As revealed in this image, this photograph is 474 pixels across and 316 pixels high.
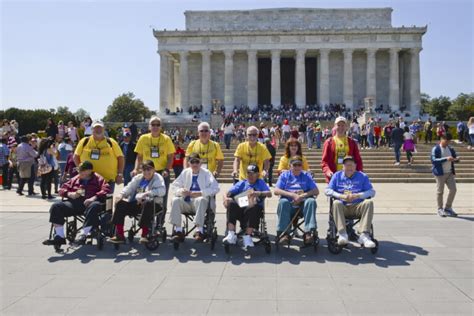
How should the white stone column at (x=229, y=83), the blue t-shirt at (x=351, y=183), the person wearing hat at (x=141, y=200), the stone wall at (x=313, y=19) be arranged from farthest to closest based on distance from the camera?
1. the stone wall at (x=313, y=19)
2. the white stone column at (x=229, y=83)
3. the blue t-shirt at (x=351, y=183)
4. the person wearing hat at (x=141, y=200)

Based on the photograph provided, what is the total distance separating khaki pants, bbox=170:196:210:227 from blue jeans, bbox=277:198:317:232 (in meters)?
1.39

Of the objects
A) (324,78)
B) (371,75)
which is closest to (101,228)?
(324,78)

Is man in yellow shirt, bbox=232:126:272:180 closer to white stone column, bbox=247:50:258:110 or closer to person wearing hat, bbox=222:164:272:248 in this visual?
person wearing hat, bbox=222:164:272:248

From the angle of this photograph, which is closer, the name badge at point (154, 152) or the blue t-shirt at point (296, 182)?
the blue t-shirt at point (296, 182)

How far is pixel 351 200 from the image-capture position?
26.7ft

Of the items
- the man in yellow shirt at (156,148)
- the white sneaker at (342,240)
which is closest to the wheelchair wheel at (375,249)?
the white sneaker at (342,240)

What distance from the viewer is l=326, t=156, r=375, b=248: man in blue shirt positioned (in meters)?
7.88

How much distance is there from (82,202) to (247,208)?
311 cm

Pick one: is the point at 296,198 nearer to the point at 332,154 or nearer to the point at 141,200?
the point at 332,154

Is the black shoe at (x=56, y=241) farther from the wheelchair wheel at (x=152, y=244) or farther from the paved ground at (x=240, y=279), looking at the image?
the wheelchair wheel at (x=152, y=244)

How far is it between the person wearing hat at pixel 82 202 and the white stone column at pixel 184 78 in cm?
4904

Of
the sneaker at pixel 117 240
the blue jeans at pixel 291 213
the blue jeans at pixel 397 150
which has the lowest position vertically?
the sneaker at pixel 117 240

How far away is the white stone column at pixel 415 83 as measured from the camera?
55.0 meters

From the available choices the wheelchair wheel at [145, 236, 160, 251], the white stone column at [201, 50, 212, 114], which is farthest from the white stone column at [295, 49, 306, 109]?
the wheelchair wheel at [145, 236, 160, 251]
